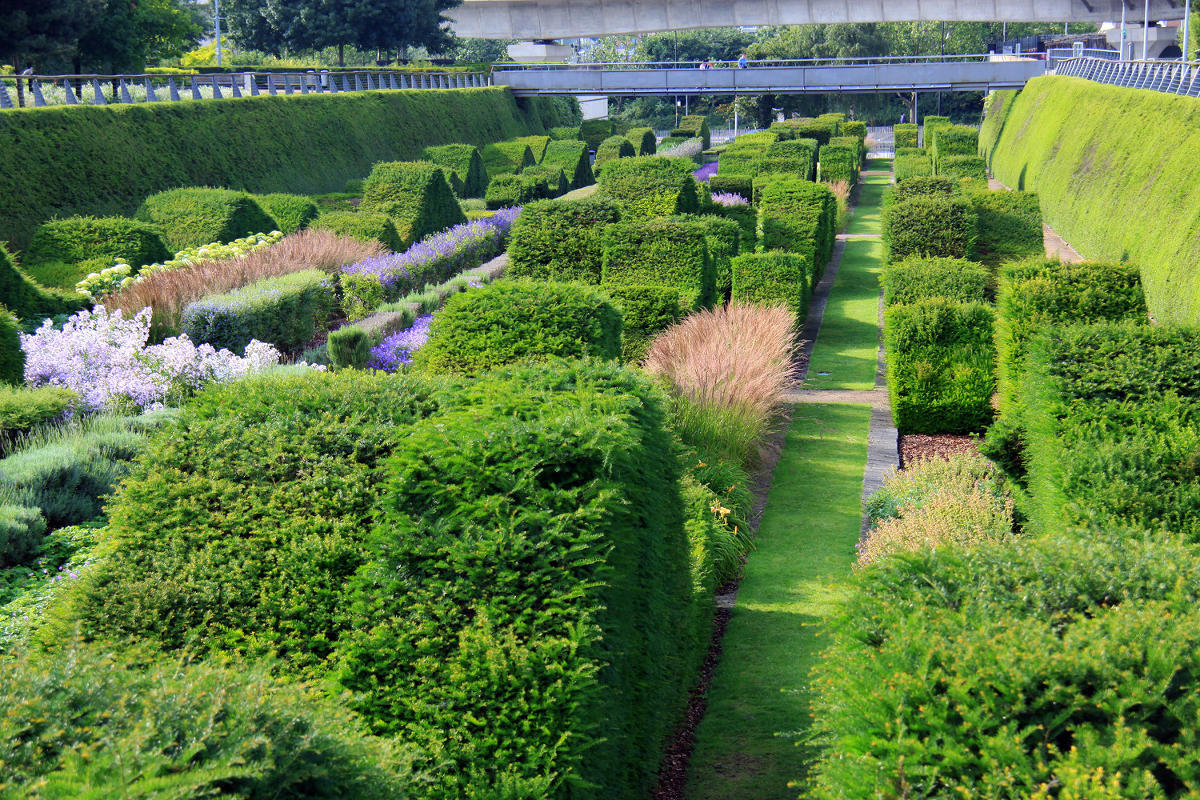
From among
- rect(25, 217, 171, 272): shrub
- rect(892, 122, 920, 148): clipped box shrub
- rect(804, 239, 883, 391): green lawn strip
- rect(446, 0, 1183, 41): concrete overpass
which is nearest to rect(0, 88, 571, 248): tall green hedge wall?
rect(25, 217, 171, 272): shrub

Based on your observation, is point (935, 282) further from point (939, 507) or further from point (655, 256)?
point (939, 507)

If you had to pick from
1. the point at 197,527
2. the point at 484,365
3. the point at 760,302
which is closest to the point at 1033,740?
the point at 197,527

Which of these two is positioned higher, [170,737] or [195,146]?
[195,146]

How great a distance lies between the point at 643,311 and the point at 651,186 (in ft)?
21.4

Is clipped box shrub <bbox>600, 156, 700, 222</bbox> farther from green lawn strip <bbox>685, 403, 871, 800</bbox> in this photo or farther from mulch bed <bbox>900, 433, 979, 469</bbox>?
mulch bed <bbox>900, 433, 979, 469</bbox>

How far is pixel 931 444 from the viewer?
11273 millimetres

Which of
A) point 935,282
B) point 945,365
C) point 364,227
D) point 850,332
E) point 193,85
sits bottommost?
point 850,332

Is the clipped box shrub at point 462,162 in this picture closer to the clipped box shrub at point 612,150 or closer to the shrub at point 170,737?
the clipped box shrub at point 612,150

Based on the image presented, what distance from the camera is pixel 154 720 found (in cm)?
262

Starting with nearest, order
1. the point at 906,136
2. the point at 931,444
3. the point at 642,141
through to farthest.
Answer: the point at 931,444
the point at 642,141
the point at 906,136

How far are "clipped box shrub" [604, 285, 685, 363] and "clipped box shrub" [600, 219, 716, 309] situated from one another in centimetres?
141

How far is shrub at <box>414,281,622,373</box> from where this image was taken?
7676 millimetres

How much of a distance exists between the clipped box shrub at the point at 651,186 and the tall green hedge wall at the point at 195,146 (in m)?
10.0

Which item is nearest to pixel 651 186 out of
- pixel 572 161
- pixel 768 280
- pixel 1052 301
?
pixel 768 280
